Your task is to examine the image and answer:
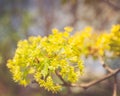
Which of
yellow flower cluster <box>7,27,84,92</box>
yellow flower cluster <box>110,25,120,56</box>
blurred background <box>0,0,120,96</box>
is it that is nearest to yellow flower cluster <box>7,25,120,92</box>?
yellow flower cluster <box>7,27,84,92</box>

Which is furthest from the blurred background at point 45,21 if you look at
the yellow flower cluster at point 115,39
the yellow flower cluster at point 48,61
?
the yellow flower cluster at point 48,61

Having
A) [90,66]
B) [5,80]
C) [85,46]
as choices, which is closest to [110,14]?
[90,66]

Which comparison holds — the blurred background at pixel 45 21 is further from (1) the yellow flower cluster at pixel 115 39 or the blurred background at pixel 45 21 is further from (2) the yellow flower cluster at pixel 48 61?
(2) the yellow flower cluster at pixel 48 61

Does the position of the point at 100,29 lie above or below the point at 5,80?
above

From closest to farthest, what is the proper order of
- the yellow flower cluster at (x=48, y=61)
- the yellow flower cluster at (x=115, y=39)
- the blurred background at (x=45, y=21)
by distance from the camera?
the yellow flower cluster at (x=48, y=61) < the yellow flower cluster at (x=115, y=39) < the blurred background at (x=45, y=21)

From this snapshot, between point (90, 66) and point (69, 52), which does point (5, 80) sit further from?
point (69, 52)

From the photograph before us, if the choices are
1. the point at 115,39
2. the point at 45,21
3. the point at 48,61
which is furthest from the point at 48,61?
the point at 45,21

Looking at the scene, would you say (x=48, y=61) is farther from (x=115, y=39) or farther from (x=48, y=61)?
(x=115, y=39)
